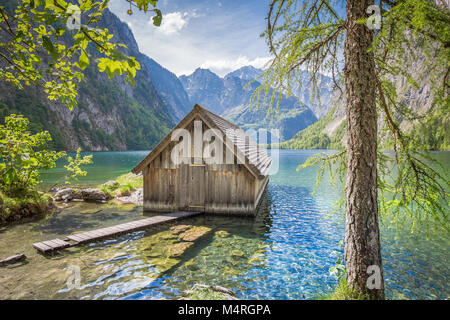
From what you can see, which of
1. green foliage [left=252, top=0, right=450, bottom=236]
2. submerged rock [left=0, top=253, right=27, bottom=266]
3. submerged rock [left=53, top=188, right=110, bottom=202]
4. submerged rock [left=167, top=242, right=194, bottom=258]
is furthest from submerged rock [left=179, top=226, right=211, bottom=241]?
submerged rock [left=53, top=188, right=110, bottom=202]

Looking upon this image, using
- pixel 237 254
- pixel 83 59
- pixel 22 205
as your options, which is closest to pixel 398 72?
pixel 83 59

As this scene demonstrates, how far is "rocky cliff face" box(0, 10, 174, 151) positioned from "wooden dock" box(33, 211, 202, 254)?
7922 cm

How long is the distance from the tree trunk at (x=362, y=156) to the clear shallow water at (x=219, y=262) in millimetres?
2075

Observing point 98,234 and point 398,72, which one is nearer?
point 398,72

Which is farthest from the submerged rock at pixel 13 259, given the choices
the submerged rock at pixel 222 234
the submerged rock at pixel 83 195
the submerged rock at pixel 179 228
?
the submerged rock at pixel 83 195

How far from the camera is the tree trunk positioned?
3.92 m

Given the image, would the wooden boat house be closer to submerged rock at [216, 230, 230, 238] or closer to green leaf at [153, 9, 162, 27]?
submerged rock at [216, 230, 230, 238]

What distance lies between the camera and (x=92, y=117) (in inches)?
5251

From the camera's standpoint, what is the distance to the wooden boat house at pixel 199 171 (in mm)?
11586

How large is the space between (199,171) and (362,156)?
8911 mm

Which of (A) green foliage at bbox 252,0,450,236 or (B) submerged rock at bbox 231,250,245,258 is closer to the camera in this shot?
(A) green foliage at bbox 252,0,450,236

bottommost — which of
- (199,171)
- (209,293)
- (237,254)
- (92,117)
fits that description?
(237,254)

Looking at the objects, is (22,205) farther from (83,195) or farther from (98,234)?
(98,234)
